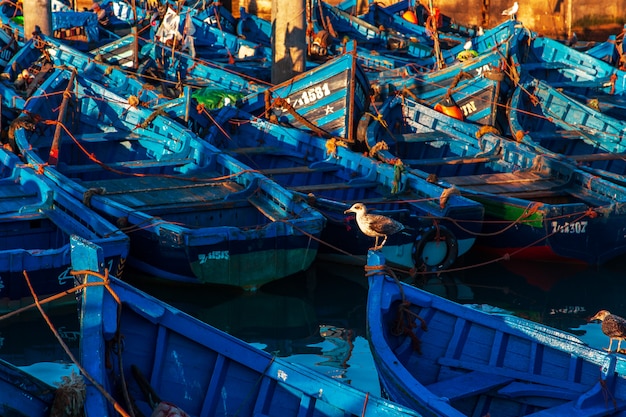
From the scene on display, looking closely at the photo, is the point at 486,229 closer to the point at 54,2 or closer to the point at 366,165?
the point at 366,165

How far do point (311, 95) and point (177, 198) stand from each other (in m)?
4.54

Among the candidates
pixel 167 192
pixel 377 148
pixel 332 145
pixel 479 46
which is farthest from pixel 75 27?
pixel 167 192

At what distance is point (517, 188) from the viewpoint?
607 inches

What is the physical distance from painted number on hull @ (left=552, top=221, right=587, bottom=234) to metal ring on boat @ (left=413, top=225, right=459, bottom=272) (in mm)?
1386

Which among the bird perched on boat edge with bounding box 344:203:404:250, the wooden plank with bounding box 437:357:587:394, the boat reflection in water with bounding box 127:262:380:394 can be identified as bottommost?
the boat reflection in water with bounding box 127:262:380:394

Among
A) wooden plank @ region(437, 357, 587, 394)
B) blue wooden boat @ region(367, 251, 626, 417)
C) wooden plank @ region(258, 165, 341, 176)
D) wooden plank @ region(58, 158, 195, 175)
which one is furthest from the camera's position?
wooden plank @ region(258, 165, 341, 176)

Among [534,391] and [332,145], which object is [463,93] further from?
[534,391]

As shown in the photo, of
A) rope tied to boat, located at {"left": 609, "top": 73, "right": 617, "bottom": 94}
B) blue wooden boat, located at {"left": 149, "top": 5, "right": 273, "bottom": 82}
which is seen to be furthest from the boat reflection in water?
rope tied to boat, located at {"left": 609, "top": 73, "right": 617, "bottom": 94}

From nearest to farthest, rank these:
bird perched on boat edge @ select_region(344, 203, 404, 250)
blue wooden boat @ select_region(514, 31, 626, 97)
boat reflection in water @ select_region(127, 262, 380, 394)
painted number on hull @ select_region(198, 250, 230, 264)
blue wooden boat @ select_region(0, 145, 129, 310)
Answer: bird perched on boat edge @ select_region(344, 203, 404, 250) → blue wooden boat @ select_region(0, 145, 129, 310) → boat reflection in water @ select_region(127, 262, 380, 394) → painted number on hull @ select_region(198, 250, 230, 264) → blue wooden boat @ select_region(514, 31, 626, 97)

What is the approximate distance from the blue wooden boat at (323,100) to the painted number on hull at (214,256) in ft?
16.4

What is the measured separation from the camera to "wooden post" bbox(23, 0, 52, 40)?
24134 mm

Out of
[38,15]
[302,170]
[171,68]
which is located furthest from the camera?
[38,15]

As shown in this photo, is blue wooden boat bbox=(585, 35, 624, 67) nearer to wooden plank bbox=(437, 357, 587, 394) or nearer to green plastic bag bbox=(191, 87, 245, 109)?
green plastic bag bbox=(191, 87, 245, 109)

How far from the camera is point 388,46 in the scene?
28188 mm
